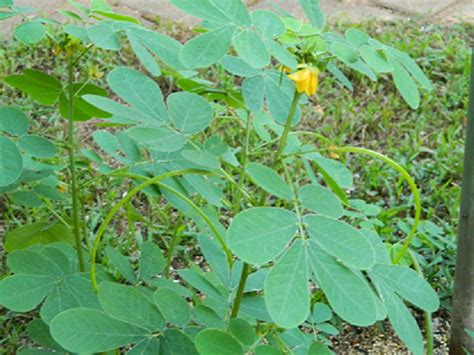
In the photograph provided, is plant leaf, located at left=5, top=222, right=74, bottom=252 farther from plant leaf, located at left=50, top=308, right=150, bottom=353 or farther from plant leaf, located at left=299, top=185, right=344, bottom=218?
plant leaf, located at left=299, top=185, right=344, bottom=218

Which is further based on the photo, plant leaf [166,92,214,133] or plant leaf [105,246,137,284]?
plant leaf [105,246,137,284]

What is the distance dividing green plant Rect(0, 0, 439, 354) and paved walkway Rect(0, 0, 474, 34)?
2169 millimetres

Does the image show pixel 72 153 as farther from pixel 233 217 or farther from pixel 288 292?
pixel 288 292

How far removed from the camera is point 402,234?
7.91 ft

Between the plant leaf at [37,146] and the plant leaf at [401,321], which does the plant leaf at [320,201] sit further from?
the plant leaf at [37,146]

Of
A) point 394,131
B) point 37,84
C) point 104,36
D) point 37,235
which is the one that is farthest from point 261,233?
point 394,131

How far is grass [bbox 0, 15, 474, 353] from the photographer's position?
2.33 metres

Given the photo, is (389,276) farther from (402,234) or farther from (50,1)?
(50,1)

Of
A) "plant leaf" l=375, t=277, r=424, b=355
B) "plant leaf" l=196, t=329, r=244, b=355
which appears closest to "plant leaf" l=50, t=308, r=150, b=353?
"plant leaf" l=196, t=329, r=244, b=355

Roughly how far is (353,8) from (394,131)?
1.07m

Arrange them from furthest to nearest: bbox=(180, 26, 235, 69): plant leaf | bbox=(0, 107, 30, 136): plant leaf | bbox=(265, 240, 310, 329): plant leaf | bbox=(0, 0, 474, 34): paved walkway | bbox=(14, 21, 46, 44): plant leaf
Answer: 1. bbox=(0, 0, 474, 34): paved walkway
2. bbox=(0, 107, 30, 136): plant leaf
3. bbox=(14, 21, 46, 44): plant leaf
4. bbox=(180, 26, 235, 69): plant leaf
5. bbox=(265, 240, 310, 329): plant leaf

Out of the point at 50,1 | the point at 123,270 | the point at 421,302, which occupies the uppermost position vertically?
the point at 421,302

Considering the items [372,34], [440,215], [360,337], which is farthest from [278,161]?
[372,34]

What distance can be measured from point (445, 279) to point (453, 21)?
1.85 meters
